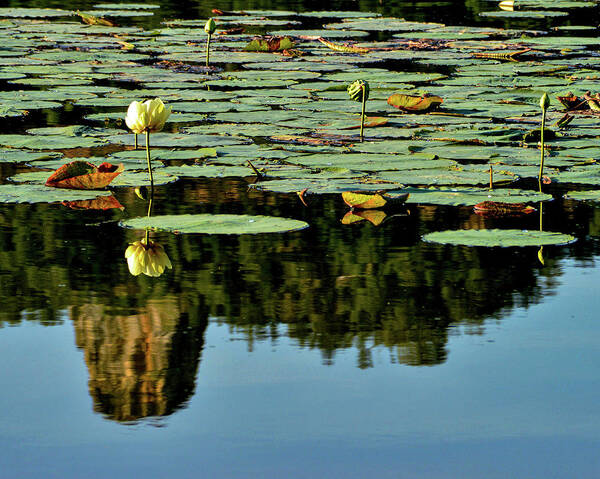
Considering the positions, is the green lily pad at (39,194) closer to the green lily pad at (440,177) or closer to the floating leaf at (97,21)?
the green lily pad at (440,177)

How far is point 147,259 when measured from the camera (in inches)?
139

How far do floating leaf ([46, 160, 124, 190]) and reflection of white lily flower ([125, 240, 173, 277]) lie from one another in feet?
2.46

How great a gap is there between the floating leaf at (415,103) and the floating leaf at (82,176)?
242cm

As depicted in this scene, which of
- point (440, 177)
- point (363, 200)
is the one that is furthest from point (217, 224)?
point (440, 177)

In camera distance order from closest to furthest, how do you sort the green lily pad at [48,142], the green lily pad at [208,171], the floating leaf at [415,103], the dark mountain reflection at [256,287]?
the dark mountain reflection at [256,287] → the green lily pad at [208,171] → the green lily pad at [48,142] → the floating leaf at [415,103]

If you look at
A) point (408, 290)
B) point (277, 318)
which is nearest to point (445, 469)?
point (277, 318)

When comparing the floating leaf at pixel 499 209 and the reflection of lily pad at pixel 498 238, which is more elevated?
the floating leaf at pixel 499 209

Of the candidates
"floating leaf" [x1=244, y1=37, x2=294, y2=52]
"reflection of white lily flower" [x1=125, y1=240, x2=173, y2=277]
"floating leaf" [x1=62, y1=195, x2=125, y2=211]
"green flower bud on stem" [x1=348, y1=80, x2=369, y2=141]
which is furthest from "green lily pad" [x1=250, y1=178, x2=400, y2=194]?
"floating leaf" [x1=244, y1=37, x2=294, y2=52]

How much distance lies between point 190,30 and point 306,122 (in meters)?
6.11

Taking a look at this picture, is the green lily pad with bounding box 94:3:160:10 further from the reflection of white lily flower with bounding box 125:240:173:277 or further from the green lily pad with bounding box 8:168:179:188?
the reflection of white lily flower with bounding box 125:240:173:277

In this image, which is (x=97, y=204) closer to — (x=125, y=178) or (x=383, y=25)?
(x=125, y=178)

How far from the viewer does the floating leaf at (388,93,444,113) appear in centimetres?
636

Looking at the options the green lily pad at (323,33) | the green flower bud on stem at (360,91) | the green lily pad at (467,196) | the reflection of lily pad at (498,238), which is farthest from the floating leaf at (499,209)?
the green lily pad at (323,33)

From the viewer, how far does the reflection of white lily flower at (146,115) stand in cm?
439
